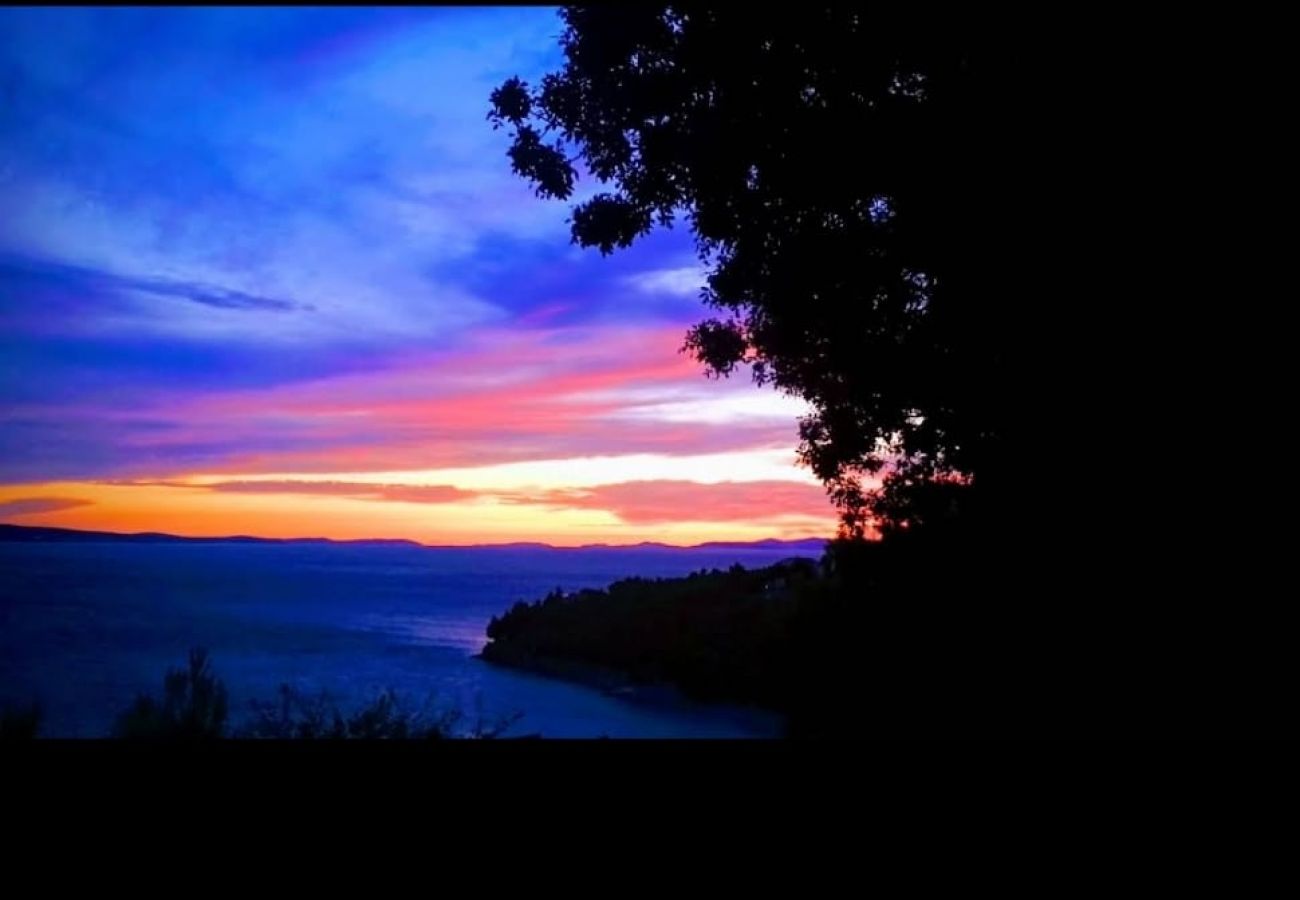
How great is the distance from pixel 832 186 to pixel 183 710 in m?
5.83

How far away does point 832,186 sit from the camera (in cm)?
694

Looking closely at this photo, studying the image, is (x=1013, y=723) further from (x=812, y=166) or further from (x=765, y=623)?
(x=765, y=623)

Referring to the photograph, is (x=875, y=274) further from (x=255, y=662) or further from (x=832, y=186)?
(x=255, y=662)

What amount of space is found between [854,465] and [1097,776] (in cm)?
474

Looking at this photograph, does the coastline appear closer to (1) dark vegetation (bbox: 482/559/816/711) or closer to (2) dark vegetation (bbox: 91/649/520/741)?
(1) dark vegetation (bbox: 482/559/816/711)

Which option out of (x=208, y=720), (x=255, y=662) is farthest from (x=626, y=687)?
(x=208, y=720)

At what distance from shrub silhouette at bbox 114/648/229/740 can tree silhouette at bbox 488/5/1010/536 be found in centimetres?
434

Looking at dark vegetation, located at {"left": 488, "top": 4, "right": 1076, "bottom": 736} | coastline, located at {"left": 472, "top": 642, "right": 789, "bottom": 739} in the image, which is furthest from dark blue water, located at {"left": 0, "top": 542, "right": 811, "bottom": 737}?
dark vegetation, located at {"left": 488, "top": 4, "right": 1076, "bottom": 736}

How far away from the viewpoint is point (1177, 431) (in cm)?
555

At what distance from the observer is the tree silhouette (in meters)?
6.59

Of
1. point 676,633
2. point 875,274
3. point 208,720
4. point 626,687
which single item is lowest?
point 626,687

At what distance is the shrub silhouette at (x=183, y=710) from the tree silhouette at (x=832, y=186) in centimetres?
434

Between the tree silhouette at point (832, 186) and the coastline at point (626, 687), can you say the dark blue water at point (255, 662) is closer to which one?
the coastline at point (626, 687)

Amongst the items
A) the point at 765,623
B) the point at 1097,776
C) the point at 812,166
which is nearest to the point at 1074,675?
the point at 1097,776
